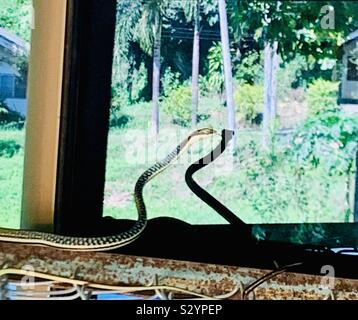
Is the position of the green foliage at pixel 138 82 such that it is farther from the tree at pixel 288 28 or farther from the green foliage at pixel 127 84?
the tree at pixel 288 28

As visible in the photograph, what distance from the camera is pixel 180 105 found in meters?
0.94

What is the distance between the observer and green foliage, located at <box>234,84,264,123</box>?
995 mm

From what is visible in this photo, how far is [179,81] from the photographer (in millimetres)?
944

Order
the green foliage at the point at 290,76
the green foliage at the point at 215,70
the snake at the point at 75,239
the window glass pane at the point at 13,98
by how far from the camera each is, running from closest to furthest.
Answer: the snake at the point at 75,239, the window glass pane at the point at 13,98, the green foliage at the point at 215,70, the green foliage at the point at 290,76

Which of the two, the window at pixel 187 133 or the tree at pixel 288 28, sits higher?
the tree at pixel 288 28

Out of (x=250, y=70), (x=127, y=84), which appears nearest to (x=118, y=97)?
(x=127, y=84)

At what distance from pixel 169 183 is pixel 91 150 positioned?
0.36 feet

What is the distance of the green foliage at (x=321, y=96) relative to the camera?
1092 mm

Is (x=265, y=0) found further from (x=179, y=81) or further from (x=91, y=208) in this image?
(x=91, y=208)

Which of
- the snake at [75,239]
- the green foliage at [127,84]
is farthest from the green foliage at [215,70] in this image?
the snake at [75,239]

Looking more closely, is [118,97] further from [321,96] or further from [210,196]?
[321,96]

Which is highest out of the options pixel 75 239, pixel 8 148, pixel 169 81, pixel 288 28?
pixel 288 28

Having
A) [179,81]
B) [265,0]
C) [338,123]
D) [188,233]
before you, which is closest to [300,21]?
[265,0]
